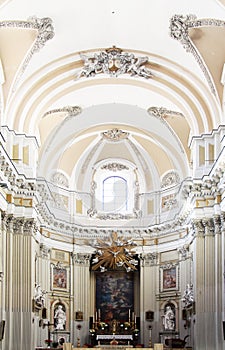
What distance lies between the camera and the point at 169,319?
35656 millimetres

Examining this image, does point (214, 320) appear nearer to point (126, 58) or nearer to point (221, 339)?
point (221, 339)

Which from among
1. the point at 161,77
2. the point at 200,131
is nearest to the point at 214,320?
the point at 200,131

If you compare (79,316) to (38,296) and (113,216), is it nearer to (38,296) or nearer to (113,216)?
(113,216)

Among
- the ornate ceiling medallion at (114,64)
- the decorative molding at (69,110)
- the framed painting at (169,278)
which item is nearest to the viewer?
the ornate ceiling medallion at (114,64)

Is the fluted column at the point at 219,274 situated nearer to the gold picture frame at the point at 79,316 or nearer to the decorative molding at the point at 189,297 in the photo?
the decorative molding at the point at 189,297

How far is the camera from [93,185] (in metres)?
39.2

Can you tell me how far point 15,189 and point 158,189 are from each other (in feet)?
38.7

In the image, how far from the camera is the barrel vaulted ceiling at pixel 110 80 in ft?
79.2

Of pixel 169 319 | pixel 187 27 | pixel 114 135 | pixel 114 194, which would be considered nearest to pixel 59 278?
pixel 169 319

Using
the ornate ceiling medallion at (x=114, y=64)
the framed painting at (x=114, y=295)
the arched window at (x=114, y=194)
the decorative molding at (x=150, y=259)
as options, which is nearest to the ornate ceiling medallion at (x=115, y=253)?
the decorative molding at (x=150, y=259)

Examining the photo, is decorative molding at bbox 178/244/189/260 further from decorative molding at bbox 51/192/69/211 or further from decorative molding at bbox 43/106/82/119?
decorative molding at bbox 43/106/82/119

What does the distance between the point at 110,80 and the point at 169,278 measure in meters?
11.2

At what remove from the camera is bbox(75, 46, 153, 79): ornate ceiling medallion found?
2794 cm

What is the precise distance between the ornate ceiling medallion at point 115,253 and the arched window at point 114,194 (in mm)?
2190
